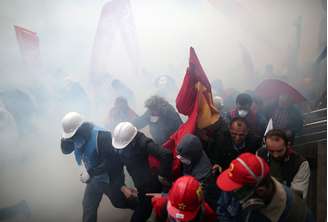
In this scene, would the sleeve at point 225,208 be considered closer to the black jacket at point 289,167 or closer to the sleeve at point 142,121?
the black jacket at point 289,167

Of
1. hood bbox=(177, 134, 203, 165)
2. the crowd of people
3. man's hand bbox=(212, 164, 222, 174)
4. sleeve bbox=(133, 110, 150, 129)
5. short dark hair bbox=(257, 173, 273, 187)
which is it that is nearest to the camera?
short dark hair bbox=(257, 173, 273, 187)

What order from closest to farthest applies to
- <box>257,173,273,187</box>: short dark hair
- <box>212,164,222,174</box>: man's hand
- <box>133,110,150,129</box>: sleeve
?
1. <box>257,173,273,187</box>: short dark hair
2. <box>212,164,222,174</box>: man's hand
3. <box>133,110,150,129</box>: sleeve

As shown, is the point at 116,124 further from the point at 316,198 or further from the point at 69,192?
the point at 316,198

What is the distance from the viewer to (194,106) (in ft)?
6.34

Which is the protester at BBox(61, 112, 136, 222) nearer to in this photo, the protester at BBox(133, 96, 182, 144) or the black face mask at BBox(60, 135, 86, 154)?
the black face mask at BBox(60, 135, 86, 154)

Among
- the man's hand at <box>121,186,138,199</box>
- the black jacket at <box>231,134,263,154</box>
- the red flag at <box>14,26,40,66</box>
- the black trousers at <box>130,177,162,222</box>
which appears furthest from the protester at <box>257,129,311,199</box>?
the red flag at <box>14,26,40,66</box>

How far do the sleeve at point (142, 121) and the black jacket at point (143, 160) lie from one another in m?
0.18

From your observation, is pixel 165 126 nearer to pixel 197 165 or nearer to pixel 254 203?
pixel 197 165

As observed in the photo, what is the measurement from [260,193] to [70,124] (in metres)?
1.17

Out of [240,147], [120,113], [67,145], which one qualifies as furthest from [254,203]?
[67,145]

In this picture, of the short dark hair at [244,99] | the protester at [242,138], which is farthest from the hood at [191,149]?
the short dark hair at [244,99]

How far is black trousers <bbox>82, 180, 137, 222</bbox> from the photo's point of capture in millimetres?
2066

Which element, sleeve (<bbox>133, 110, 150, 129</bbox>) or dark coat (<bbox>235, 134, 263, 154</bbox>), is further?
sleeve (<bbox>133, 110, 150, 129</bbox>)

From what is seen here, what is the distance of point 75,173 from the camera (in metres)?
2.20
